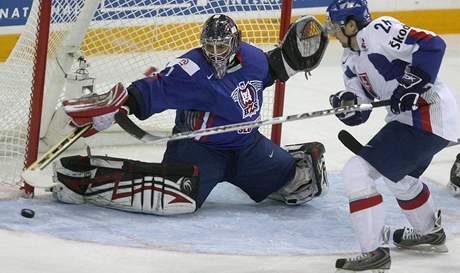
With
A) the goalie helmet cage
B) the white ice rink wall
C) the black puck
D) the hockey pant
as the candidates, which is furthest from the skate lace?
the white ice rink wall

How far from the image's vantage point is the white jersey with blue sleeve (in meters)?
4.04

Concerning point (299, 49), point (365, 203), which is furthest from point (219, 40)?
point (365, 203)

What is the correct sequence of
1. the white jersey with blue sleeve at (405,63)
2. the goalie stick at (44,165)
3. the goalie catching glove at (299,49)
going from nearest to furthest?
the white jersey with blue sleeve at (405,63) → the goalie stick at (44,165) → the goalie catching glove at (299,49)

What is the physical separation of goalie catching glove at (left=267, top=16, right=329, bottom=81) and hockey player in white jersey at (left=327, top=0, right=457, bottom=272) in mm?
391

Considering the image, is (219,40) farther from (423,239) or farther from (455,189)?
(455,189)

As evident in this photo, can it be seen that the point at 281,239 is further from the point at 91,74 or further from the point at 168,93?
the point at 91,74

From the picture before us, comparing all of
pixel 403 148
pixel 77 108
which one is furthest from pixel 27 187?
pixel 403 148

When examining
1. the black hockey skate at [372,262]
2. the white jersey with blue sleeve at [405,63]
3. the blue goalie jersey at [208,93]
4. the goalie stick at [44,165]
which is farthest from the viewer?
the blue goalie jersey at [208,93]

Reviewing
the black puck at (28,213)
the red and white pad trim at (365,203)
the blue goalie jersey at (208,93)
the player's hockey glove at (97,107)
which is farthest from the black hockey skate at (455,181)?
the black puck at (28,213)

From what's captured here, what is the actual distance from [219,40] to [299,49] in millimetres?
408

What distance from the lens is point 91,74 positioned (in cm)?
559

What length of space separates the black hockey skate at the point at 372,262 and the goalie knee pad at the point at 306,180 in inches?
33.9

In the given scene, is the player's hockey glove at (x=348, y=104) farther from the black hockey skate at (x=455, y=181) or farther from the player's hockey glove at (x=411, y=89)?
the black hockey skate at (x=455, y=181)

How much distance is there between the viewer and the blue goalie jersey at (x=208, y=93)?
4539 mm
